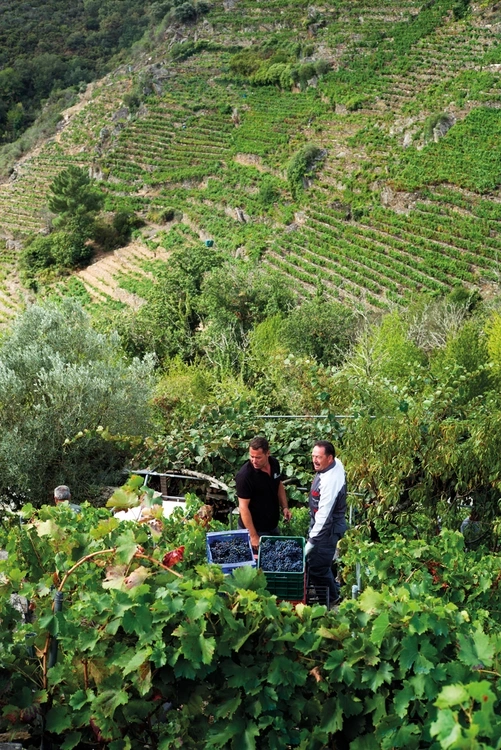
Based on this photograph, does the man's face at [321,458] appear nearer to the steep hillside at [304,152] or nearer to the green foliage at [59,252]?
the steep hillside at [304,152]

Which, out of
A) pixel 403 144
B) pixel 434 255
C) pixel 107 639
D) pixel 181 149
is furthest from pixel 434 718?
pixel 181 149

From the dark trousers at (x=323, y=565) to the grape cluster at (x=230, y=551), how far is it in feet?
2.30

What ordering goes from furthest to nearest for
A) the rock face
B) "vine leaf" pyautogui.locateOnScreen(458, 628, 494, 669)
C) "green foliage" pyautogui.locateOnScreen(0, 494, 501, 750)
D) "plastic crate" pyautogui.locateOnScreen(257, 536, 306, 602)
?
the rock face, "plastic crate" pyautogui.locateOnScreen(257, 536, 306, 602), "green foliage" pyautogui.locateOnScreen(0, 494, 501, 750), "vine leaf" pyautogui.locateOnScreen(458, 628, 494, 669)

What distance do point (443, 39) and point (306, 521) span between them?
6031 cm

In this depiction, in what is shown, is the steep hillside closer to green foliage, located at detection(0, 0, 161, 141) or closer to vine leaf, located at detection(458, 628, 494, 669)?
green foliage, located at detection(0, 0, 161, 141)

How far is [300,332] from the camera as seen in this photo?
23.8m

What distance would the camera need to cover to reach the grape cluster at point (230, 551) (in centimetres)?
492

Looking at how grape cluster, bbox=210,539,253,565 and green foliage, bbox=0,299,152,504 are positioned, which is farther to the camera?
green foliage, bbox=0,299,152,504

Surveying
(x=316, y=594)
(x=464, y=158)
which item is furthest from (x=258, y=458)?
(x=464, y=158)

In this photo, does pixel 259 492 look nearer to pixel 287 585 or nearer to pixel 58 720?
pixel 287 585

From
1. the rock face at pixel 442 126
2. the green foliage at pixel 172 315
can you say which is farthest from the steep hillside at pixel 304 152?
the green foliage at pixel 172 315

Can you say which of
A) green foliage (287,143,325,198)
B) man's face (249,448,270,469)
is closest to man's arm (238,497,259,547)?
man's face (249,448,270,469)

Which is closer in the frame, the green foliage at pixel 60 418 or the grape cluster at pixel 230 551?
the grape cluster at pixel 230 551

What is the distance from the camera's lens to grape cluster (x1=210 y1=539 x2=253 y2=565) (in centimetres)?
492
